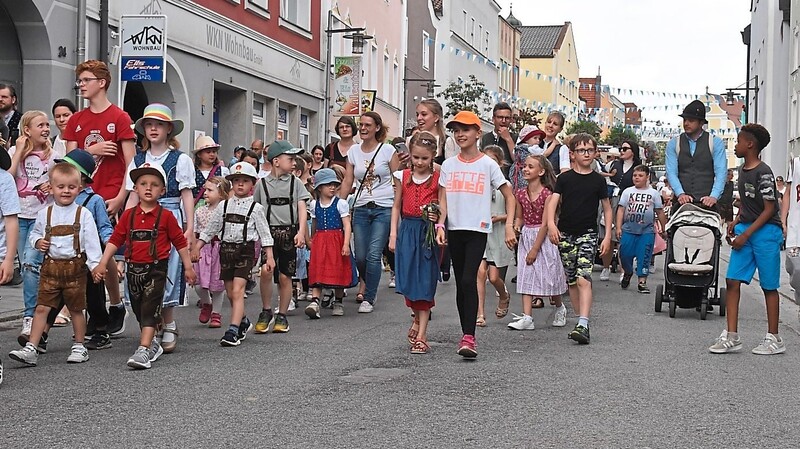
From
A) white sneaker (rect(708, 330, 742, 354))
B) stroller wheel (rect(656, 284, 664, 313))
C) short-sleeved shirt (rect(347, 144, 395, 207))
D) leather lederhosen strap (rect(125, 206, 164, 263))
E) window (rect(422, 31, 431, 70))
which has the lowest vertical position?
white sneaker (rect(708, 330, 742, 354))

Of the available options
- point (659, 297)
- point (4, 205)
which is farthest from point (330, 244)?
point (4, 205)

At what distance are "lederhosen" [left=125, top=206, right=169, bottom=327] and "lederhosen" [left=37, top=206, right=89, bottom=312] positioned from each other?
0.35m

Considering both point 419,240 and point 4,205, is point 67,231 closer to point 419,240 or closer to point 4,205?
point 4,205

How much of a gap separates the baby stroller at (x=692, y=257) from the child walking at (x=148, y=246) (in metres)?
5.39

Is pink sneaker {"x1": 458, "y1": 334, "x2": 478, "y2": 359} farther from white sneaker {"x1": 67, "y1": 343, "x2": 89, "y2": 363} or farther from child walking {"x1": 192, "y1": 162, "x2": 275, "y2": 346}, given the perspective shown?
white sneaker {"x1": 67, "y1": 343, "x2": 89, "y2": 363}

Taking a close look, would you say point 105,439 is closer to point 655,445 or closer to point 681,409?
point 655,445

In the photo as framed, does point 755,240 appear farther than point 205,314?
No

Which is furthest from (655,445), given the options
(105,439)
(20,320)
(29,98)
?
(29,98)

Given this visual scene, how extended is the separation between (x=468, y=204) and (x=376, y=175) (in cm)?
306

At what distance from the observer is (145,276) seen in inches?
328

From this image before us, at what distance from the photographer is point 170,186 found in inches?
371

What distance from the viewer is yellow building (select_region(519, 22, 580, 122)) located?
94.8m

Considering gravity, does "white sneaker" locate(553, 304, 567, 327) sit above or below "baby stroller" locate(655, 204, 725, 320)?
below

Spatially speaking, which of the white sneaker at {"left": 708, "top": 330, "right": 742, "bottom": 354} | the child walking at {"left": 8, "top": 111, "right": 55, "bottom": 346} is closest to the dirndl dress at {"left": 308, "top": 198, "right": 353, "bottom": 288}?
the child walking at {"left": 8, "top": 111, "right": 55, "bottom": 346}
